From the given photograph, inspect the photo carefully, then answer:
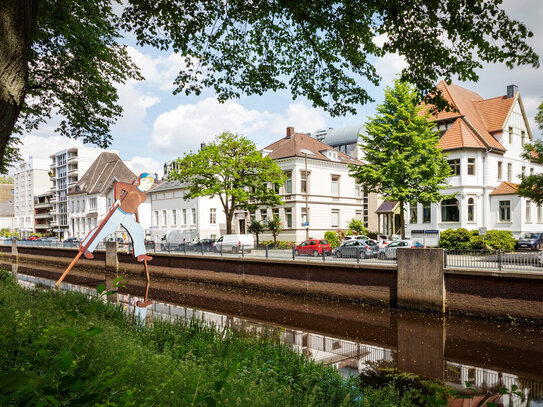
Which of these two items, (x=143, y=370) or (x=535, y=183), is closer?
(x=143, y=370)


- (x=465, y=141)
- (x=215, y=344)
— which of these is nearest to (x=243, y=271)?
(x=215, y=344)

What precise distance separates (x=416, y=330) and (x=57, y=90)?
1468cm

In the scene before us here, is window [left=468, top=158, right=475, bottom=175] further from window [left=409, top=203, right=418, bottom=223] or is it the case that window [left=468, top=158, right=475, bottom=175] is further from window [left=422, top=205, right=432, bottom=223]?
window [left=409, top=203, right=418, bottom=223]

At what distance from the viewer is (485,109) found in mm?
44781

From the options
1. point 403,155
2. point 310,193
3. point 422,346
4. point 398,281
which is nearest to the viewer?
point 422,346

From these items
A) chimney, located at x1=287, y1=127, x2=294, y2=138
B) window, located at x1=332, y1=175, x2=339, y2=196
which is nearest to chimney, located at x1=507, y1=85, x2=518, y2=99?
window, located at x1=332, y1=175, x2=339, y2=196

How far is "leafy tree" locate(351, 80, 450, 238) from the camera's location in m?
32.6

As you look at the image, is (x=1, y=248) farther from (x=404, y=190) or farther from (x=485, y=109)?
(x=485, y=109)

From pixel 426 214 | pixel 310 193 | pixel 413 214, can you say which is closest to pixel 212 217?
pixel 310 193

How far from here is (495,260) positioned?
1684 cm

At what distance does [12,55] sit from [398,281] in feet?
57.2

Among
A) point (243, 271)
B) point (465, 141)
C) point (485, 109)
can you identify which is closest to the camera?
point (243, 271)

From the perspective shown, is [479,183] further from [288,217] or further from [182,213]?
[182,213]

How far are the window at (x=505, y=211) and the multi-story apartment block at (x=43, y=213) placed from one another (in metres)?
92.9
